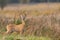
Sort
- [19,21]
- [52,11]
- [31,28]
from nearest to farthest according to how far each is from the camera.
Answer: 1. [31,28]
2. [19,21]
3. [52,11]

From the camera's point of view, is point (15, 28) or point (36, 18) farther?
point (36, 18)

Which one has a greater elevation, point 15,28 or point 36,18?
point 36,18

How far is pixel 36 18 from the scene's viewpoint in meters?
12.4

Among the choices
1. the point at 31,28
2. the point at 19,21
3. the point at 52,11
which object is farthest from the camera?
the point at 52,11

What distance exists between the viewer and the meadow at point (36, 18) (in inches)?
430

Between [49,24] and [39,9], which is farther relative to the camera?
[39,9]

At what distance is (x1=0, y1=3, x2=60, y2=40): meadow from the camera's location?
35.8 feet

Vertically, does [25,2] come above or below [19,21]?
above

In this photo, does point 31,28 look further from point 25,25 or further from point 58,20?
point 58,20

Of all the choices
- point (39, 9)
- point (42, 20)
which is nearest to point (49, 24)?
point (42, 20)

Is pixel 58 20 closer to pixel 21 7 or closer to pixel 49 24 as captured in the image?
pixel 49 24

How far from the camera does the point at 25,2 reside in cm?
1285

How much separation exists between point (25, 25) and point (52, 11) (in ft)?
7.18

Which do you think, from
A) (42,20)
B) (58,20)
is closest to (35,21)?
(42,20)
